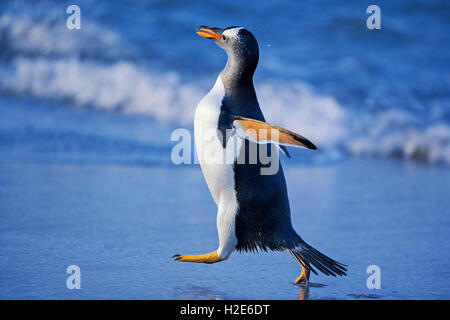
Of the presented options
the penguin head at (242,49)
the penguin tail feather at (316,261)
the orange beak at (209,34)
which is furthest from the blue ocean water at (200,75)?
the penguin tail feather at (316,261)

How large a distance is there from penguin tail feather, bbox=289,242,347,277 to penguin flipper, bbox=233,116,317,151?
0.47 metres

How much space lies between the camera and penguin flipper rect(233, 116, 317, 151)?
8.35ft

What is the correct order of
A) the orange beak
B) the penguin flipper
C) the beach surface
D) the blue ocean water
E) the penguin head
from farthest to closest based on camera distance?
the blue ocean water
the orange beak
the penguin head
the beach surface
the penguin flipper

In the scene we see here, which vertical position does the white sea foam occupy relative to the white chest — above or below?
above

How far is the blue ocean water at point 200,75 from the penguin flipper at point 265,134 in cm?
282

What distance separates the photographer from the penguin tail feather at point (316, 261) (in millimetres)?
2855

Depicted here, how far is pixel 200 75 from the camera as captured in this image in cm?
840

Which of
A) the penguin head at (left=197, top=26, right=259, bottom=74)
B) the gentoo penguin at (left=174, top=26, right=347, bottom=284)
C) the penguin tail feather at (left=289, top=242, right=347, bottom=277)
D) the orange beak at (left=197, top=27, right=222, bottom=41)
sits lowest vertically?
the penguin tail feather at (left=289, top=242, right=347, bottom=277)

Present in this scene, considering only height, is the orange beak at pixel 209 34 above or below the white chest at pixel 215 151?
above

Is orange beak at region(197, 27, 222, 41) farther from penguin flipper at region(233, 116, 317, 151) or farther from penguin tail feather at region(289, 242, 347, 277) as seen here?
penguin tail feather at region(289, 242, 347, 277)

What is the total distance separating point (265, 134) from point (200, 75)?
229 inches

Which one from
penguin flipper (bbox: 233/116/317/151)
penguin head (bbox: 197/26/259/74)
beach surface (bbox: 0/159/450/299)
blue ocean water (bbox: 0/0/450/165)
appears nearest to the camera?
penguin flipper (bbox: 233/116/317/151)

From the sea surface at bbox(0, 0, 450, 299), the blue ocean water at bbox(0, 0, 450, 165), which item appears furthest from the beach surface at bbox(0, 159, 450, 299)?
the blue ocean water at bbox(0, 0, 450, 165)

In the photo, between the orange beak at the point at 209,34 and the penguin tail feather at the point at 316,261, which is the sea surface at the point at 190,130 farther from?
the orange beak at the point at 209,34
